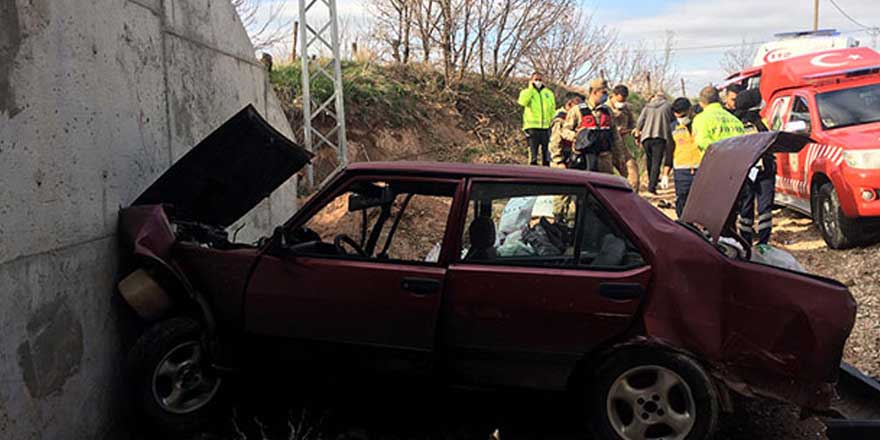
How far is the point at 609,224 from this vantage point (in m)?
3.37

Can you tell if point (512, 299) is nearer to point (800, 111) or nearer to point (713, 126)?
point (713, 126)

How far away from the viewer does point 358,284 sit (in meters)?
3.48

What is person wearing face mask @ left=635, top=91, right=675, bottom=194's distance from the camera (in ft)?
36.0

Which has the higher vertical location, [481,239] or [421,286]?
[481,239]

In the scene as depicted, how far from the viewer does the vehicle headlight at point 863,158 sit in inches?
269

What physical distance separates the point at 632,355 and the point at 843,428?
3.62 feet

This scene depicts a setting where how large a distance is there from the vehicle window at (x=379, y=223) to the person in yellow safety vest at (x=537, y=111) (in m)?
8.32

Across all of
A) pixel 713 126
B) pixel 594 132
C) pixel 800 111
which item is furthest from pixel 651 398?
pixel 800 111

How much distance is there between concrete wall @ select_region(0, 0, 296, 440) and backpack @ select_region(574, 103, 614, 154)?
19.6 ft

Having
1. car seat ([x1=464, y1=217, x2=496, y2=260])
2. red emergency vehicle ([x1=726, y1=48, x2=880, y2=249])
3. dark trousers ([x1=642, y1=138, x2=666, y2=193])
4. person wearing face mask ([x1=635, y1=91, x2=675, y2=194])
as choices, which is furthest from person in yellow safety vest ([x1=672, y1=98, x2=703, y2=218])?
car seat ([x1=464, y1=217, x2=496, y2=260])

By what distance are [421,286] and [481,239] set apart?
0.42 m

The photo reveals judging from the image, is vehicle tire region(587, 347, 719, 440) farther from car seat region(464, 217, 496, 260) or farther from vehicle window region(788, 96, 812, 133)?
vehicle window region(788, 96, 812, 133)

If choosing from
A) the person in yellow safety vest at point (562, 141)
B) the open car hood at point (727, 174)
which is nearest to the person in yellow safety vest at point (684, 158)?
the person in yellow safety vest at point (562, 141)

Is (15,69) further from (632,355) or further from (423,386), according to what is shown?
(632,355)
